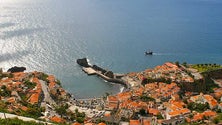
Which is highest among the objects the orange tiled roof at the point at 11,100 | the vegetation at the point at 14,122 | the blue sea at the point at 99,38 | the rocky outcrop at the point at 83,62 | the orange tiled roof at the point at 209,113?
the blue sea at the point at 99,38

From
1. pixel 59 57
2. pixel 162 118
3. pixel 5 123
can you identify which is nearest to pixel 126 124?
pixel 162 118

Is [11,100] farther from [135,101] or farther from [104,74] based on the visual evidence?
[104,74]

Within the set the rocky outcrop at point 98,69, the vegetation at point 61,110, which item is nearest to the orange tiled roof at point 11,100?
the vegetation at point 61,110

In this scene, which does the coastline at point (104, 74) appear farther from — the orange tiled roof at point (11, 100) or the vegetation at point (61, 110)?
the orange tiled roof at point (11, 100)

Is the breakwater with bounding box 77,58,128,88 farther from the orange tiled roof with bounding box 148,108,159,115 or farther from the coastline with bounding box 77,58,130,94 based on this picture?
the orange tiled roof with bounding box 148,108,159,115

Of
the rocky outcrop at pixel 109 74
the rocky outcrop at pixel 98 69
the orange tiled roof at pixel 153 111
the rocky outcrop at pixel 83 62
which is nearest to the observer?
the orange tiled roof at pixel 153 111

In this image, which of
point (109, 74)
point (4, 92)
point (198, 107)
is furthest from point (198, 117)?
point (109, 74)

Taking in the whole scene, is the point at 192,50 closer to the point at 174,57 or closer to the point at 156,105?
the point at 174,57

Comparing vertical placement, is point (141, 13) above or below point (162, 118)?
above
